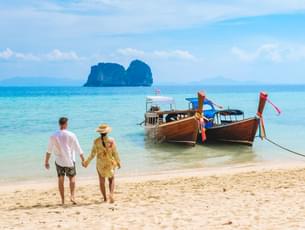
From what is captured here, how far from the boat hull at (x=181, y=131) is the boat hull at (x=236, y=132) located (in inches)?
62.8

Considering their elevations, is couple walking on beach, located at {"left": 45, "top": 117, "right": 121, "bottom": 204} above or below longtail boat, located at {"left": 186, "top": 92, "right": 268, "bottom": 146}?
above

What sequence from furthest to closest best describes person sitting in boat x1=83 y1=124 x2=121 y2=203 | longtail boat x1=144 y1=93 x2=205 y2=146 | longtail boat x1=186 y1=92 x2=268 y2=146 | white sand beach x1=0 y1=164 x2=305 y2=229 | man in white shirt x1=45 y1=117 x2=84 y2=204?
1. longtail boat x1=186 y1=92 x2=268 y2=146
2. longtail boat x1=144 y1=93 x2=205 y2=146
3. person sitting in boat x1=83 y1=124 x2=121 y2=203
4. man in white shirt x1=45 y1=117 x2=84 y2=204
5. white sand beach x1=0 y1=164 x2=305 y2=229

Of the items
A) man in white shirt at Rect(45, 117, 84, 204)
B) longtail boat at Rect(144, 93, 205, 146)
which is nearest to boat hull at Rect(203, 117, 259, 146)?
longtail boat at Rect(144, 93, 205, 146)

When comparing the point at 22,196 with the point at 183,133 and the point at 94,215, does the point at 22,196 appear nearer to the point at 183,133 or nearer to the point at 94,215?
the point at 94,215

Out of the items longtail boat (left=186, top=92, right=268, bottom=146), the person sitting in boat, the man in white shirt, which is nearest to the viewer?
the man in white shirt

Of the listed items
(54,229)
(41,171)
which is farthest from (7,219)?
(41,171)

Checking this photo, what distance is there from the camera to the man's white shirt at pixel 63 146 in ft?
26.6

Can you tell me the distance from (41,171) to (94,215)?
7.74m

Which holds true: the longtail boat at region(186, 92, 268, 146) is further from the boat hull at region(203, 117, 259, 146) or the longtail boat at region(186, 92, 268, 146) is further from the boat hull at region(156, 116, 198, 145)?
the boat hull at region(156, 116, 198, 145)

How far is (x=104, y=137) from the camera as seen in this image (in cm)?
842

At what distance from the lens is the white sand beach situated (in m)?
7.00

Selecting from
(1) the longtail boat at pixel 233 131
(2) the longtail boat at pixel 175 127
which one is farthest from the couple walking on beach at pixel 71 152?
(1) the longtail boat at pixel 233 131

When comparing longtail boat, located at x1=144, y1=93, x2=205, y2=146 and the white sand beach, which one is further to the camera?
longtail boat, located at x1=144, y1=93, x2=205, y2=146

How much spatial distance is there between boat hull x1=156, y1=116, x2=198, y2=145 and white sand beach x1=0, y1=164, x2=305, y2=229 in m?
7.51
